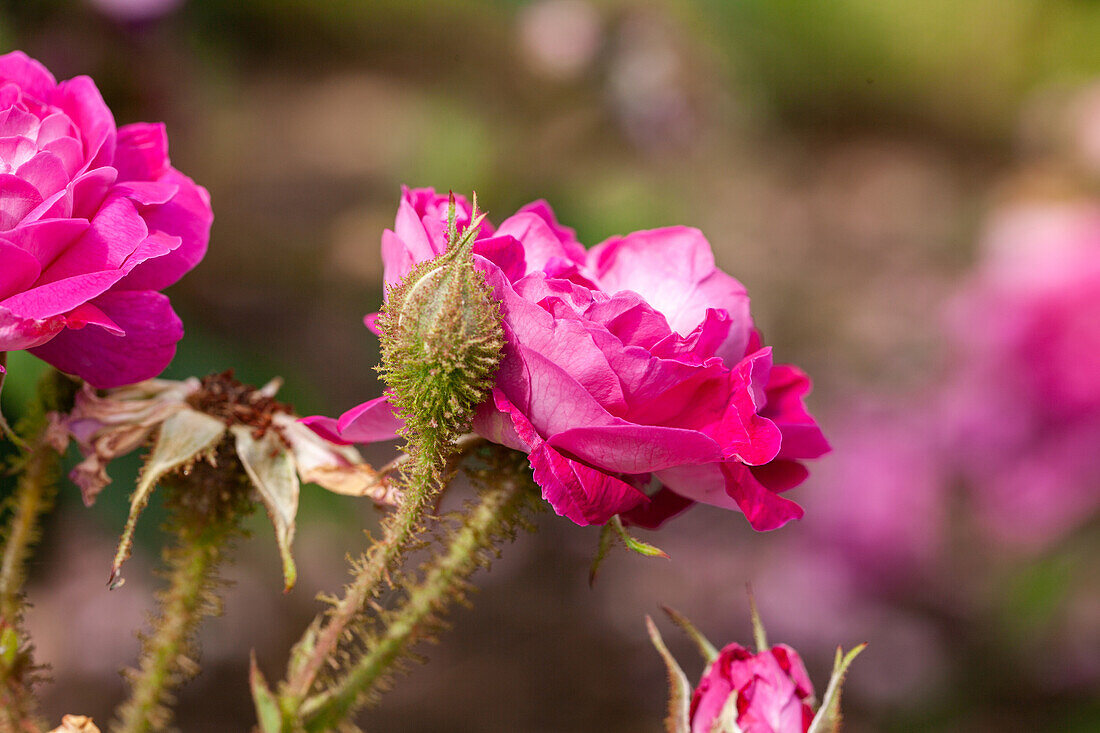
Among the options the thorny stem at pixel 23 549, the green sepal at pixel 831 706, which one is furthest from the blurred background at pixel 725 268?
the thorny stem at pixel 23 549

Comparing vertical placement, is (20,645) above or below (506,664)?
above

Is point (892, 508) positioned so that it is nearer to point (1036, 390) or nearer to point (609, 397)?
point (1036, 390)

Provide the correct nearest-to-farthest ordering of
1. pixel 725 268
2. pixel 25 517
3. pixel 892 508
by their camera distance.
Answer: pixel 25 517, pixel 892 508, pixel 725 268

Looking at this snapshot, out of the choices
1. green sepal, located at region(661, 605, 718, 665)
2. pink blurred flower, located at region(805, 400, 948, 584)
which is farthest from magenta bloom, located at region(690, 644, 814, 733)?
pink blurred flower, located at region(805, 400, 948, 584)

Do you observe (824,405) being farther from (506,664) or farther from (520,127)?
(520,127)

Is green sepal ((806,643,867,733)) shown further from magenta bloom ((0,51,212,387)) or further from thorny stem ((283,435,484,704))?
magenta bloom ((0,51,212,387))

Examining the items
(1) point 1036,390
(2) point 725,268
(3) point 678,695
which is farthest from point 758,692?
(2) point 725,268

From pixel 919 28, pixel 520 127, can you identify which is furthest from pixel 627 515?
pixel 919 28
